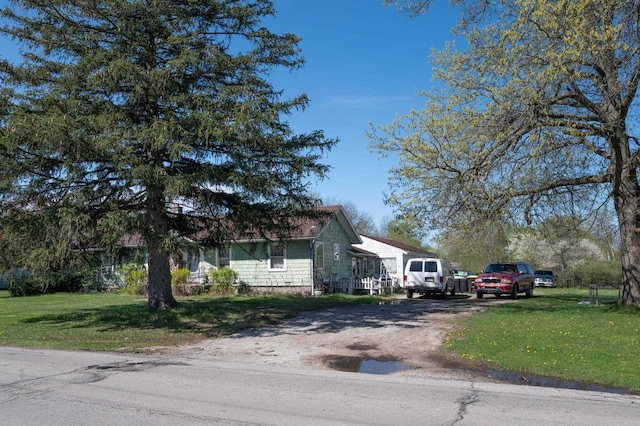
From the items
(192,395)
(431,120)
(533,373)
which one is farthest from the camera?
(431,120)

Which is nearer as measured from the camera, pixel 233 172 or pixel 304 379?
pixel 304 379

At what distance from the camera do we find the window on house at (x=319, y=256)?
31298 millimetres

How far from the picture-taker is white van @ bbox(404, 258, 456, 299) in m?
A: 29.3

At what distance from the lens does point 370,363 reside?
1134 centimetres

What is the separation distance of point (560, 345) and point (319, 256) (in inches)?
807

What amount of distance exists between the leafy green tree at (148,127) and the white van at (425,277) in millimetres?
13970

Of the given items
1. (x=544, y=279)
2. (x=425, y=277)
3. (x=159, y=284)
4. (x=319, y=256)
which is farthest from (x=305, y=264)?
(x=544, y=279)

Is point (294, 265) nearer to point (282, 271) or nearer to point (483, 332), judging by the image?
point (282, 271)

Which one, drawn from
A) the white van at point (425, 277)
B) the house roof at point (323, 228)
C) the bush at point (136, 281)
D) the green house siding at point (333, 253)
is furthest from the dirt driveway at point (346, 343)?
the bush at point (136, 281)

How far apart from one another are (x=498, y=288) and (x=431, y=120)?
1434cm

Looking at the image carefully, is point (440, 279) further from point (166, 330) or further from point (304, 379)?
point (304, 379)

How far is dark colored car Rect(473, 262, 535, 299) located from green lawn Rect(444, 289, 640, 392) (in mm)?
10379

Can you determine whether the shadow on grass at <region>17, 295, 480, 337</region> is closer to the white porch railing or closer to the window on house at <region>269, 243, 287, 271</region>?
the window on house at <region>269, 243, 287, 271</region>

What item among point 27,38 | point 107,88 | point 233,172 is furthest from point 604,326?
point 27,38
